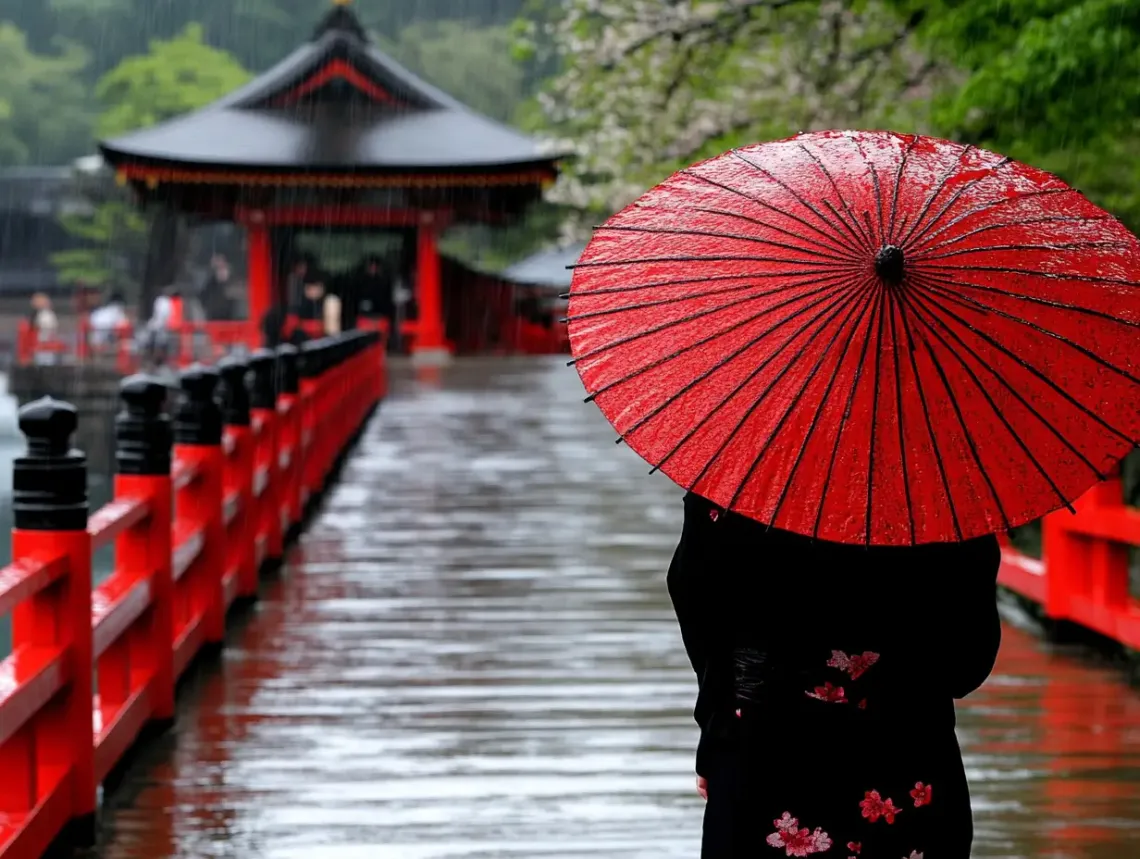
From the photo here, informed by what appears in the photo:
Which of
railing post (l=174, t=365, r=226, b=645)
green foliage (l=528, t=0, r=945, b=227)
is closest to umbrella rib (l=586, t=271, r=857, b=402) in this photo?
railing post (l=174, t=365, r=226, b=645)

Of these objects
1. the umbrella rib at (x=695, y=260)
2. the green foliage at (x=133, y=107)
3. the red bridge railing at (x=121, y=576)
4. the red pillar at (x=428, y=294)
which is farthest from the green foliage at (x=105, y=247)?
the umbrella rib at (x=695, y=260)

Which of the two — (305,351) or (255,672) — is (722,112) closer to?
(305,351)

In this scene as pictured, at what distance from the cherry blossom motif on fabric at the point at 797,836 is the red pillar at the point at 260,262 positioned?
2803cm

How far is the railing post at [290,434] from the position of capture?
32.6ft

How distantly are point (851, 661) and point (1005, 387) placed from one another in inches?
18.6

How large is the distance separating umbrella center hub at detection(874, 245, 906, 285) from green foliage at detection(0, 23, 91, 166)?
56720mm

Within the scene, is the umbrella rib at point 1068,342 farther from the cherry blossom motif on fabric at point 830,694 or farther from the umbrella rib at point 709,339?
the cherry blossom motif on fabric at point 830,694

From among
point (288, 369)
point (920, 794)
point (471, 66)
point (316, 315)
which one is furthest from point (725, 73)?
point (471, 66)

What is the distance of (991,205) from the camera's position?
8.71 feet

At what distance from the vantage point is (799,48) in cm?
1440

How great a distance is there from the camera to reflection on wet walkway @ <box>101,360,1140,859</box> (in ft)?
14.8

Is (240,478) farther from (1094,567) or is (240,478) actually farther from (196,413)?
(1094,567)

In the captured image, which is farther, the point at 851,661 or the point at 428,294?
the point at 428,294

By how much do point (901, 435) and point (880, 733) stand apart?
45 centimetres
